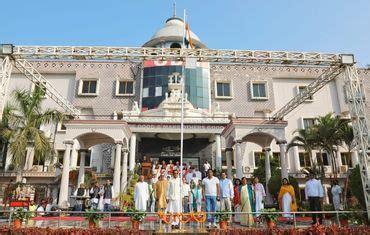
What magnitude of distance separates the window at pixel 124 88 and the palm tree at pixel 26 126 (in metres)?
10.8

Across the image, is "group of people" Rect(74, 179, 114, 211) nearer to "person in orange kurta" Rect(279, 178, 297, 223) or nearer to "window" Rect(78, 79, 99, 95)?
"person in orange kurta" Rect(279, 178, 297, 223)

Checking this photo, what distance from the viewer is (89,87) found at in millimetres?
30953

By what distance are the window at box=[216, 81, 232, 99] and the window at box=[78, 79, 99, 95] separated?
12.2 meters

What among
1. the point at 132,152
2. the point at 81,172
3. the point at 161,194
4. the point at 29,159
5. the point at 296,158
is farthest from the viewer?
the point at 296,158

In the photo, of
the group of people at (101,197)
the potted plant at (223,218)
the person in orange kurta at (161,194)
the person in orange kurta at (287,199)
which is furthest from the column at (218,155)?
the potted plant at (223,218)

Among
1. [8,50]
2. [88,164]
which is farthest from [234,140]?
[88,164]

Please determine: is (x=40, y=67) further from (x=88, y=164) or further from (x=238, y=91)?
(x=238, y=91)

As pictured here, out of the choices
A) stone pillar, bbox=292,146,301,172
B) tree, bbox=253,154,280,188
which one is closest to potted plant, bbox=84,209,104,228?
tree, bbox=253,154,280,188

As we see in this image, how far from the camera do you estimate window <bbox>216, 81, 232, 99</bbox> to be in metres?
30.9

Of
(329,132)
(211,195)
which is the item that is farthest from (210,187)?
(329,132)

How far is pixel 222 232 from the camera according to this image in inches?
332

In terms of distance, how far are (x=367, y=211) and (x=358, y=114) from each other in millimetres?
3886

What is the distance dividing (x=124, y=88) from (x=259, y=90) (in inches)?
547

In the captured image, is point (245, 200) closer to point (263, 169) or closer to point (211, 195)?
A: point (211, 195)
